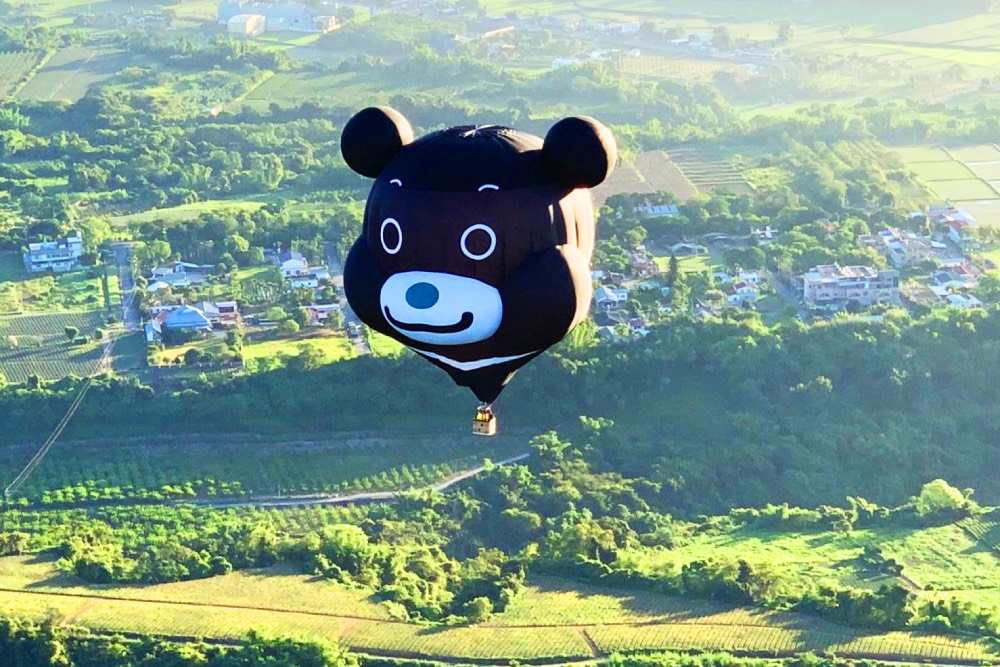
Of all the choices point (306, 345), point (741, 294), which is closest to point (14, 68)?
point (306, 345)

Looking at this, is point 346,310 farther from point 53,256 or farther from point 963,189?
point 963,189

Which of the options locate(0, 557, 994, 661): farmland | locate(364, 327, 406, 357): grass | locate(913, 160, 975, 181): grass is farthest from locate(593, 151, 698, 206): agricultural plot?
locate(0, 557, 994, 661): farmland

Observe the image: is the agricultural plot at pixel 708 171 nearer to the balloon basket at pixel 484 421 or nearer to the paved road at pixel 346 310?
the paved road at pixel 346 310

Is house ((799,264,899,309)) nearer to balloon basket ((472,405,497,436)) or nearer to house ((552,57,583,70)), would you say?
balloon basket ((472,405,497,436))

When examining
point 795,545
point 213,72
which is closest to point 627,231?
point 795,545

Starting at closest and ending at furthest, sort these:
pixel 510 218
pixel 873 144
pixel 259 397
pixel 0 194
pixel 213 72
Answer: pixel 510 218 → pixel 259 397 → pixel 0 194 → pixel 873 144 → pixel 213 72

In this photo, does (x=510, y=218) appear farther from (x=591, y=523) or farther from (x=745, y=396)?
(x=745, y=396)

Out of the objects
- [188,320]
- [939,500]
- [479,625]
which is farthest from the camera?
[188,320]
